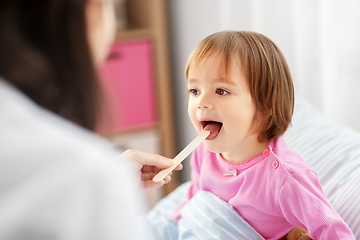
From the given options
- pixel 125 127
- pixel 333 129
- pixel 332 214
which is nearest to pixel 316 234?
pixel 332 214

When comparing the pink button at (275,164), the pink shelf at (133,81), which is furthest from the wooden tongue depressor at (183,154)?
the pink shelf at (133,81)

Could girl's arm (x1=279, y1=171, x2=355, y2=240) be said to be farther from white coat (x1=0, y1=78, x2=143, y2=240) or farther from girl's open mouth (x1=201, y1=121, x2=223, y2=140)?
white coat (x1=0, y1=78, x2=143, y2=240)

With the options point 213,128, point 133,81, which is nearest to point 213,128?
point 213,128

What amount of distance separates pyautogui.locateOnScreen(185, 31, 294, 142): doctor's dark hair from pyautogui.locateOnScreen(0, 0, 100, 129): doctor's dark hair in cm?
18

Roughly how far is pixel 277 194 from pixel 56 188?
353 millimetres

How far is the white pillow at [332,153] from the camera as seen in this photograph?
0.78 m

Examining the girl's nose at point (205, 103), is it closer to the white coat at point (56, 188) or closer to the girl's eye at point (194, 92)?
the girl's eye at point (194, 92)

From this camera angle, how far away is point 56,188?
432mm

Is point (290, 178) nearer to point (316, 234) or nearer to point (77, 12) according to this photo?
point (316, 234)

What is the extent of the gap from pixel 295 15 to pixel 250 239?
0.51 m

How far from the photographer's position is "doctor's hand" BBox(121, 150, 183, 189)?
0.70m

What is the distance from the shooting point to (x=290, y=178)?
646 mm

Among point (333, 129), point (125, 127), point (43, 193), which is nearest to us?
point (43, 193)

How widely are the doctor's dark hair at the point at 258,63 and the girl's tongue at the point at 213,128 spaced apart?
0.07 m
